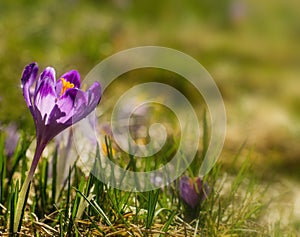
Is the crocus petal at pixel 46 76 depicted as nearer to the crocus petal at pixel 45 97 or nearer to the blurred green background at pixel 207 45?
the crocus petal at pixel 45 97

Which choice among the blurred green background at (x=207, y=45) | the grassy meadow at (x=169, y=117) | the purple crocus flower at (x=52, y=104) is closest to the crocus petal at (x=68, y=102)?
the purple crocus flower at (x=52, y=104)

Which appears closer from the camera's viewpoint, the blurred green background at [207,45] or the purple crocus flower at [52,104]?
the purple crocus flower at [52,104]

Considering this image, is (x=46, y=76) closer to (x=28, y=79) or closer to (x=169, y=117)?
(x=28, y=79)

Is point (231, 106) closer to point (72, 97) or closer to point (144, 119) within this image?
point (144, 119)

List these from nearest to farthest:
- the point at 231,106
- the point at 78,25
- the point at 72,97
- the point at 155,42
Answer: the point at 72,97 < the point at 231,106 < the point at 78,25 < the point at 155,42

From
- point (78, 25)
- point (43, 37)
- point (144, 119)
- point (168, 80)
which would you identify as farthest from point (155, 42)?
point (144, 119)

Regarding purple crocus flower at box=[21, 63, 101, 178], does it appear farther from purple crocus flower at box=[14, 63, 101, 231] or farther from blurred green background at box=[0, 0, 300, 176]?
blurred green background at box=[0, 0, 300, 176]
